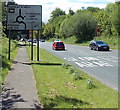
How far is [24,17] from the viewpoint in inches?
802

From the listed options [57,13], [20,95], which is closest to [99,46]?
[20,95]

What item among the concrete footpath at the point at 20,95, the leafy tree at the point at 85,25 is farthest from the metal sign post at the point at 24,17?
the leafy tree at the point at 85,25

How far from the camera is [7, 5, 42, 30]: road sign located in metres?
20.1

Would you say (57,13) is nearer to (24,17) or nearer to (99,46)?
(99,46)

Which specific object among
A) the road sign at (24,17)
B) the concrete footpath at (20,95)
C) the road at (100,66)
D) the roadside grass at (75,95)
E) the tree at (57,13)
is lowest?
the road at (100,66)

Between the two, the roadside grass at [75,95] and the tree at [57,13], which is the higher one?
the tree at [57,13]

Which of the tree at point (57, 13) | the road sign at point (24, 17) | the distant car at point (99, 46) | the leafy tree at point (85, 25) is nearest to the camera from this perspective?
the road sign at point (24, 17)

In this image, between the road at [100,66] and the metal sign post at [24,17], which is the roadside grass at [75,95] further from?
the metal sign post at [24,17]

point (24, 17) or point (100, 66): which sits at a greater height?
point (24, 17)

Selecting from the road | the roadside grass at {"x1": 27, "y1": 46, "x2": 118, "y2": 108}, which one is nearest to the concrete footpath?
the roadside grass at {"x1": 27, "y1": 46, "x2": 118, "y2": 108}

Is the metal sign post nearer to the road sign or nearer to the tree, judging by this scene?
the road sign

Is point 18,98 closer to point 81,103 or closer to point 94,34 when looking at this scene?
point 81,103

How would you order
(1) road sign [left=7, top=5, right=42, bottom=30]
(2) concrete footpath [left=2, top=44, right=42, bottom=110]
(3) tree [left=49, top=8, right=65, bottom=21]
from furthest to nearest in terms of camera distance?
(3) tree [left=49, top=8, right=65, bottom=21] → (1) road sign [left=7, top=5, right=42, bottom=30] → (2) concrete footpath [left=2, top=44, right=42, bottom=110]

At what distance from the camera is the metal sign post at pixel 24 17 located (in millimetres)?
20062
